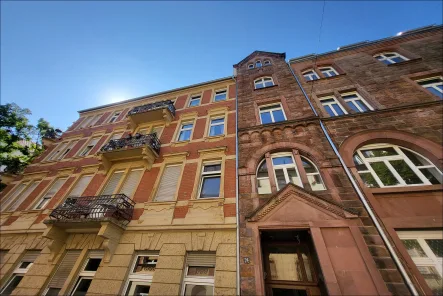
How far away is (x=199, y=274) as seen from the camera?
6.04 metres

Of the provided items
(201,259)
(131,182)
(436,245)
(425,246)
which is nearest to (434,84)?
(436,245)

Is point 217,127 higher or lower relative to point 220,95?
lower

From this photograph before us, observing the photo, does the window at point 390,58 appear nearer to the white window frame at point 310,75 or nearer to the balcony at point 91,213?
the white window frame at point 310,75

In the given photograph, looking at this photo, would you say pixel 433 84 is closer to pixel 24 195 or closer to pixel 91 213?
pixel 91 213

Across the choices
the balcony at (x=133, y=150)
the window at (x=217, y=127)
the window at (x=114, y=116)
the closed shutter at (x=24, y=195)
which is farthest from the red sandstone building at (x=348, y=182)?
the closed shutter at (x=24, y=195)

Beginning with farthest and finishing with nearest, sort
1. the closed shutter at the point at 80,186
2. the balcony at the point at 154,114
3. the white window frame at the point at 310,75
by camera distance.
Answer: the balcony at the point at 154,114 < the white window frame at the point at 310,75 < the closed shutter at the point at 80,186

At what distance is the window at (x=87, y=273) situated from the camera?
22.2ft

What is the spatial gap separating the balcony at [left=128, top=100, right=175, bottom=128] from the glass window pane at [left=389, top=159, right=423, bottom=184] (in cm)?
1189

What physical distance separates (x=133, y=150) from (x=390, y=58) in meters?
16.6

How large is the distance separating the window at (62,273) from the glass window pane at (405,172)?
43.4 ft

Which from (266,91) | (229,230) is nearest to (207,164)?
(229,230)

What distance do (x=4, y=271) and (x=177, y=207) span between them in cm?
868

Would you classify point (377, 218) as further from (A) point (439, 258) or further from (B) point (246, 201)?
(B) point (246, 201)

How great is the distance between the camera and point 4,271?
8047 millimetres
